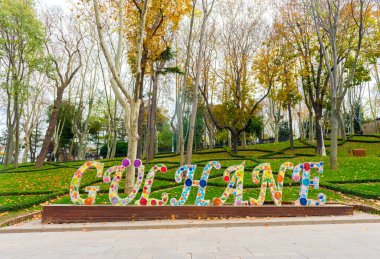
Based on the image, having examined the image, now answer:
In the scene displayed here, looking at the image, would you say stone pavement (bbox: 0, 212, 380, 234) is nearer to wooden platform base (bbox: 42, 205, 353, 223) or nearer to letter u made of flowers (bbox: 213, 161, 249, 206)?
wooden platform base (bbox: 42, 205, 353, 223)

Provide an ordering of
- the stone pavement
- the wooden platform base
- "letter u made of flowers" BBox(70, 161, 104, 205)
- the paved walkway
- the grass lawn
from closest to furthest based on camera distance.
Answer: the paved walkway → the stone pavement → the wooden platform base → "letter u made of flowers" BBox(70, 161, 104, 205) → the grass lawn

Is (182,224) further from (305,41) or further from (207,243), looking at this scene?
(305,41)

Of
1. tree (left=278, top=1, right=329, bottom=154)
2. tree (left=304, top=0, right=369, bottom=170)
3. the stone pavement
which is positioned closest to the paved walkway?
the stone pavement

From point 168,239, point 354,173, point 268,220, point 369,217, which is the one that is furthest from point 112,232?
point 354,173

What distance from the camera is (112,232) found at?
22.2 feet

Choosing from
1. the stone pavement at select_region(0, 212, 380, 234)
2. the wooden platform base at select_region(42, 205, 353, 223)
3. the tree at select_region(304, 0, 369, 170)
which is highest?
the tree at select_region(304, 0, 369, 170)

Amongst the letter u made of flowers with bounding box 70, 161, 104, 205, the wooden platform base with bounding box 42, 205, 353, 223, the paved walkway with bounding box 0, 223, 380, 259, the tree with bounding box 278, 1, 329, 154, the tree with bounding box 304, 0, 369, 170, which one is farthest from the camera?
the tree with bounding box 278, 1, 329, 154

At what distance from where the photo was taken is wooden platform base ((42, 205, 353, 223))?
7723 millimetres

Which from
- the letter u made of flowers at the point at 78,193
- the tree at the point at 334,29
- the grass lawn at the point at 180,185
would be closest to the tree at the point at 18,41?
the grass lawn at the point at 180,185

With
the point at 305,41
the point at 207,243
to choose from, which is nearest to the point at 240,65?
the point at 305,41

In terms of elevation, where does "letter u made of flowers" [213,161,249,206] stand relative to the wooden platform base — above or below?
above

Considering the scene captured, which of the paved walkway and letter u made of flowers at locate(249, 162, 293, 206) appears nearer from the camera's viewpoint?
the paved walkway

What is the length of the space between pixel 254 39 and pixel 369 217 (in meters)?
15.3

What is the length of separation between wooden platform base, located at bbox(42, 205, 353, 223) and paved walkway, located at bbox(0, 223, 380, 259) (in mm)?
891
